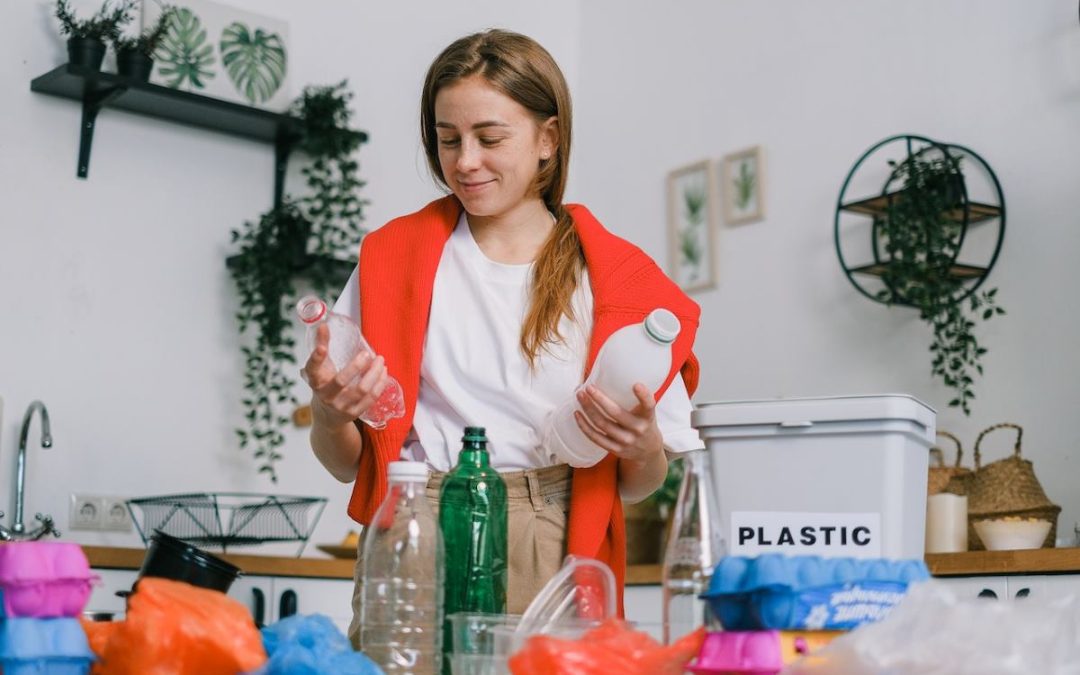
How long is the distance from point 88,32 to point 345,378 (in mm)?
2343

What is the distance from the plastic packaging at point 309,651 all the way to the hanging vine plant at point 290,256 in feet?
7.96

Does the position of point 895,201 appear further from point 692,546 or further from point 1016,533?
point 692,546

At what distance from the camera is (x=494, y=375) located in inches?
58.9

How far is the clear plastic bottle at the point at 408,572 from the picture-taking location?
1119 millimetres

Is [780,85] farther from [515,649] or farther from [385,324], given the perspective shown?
[515,649]

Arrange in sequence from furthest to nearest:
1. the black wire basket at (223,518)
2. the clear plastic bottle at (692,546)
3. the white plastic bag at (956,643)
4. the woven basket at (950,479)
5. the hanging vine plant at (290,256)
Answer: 1. the hanging vine plant at (290,256)
2. the black wire basket at (223,518)
3. the woven basket at (950,479)
4. the clear plastic bottle at (692,546)
5. the white plastic bag at (956,643)

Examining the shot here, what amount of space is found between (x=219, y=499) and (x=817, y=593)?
2.68m

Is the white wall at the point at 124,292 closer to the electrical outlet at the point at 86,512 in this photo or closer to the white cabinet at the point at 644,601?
the electrical outlet at the point at 86,512

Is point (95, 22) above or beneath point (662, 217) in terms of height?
above

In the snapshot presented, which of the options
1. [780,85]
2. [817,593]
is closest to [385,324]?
[817,593]

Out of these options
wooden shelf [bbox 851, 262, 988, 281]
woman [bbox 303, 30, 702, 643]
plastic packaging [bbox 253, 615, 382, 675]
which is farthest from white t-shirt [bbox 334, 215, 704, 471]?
wooden shelf [bbox 851, 262, 988, 281]

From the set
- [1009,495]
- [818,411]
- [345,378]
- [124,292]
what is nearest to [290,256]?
[124,292]

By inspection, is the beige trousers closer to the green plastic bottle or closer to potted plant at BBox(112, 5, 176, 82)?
the green plastic bottle

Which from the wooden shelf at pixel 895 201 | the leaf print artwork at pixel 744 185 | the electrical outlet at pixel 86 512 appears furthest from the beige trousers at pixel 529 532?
the leaf print artwork at pixel 744 185
